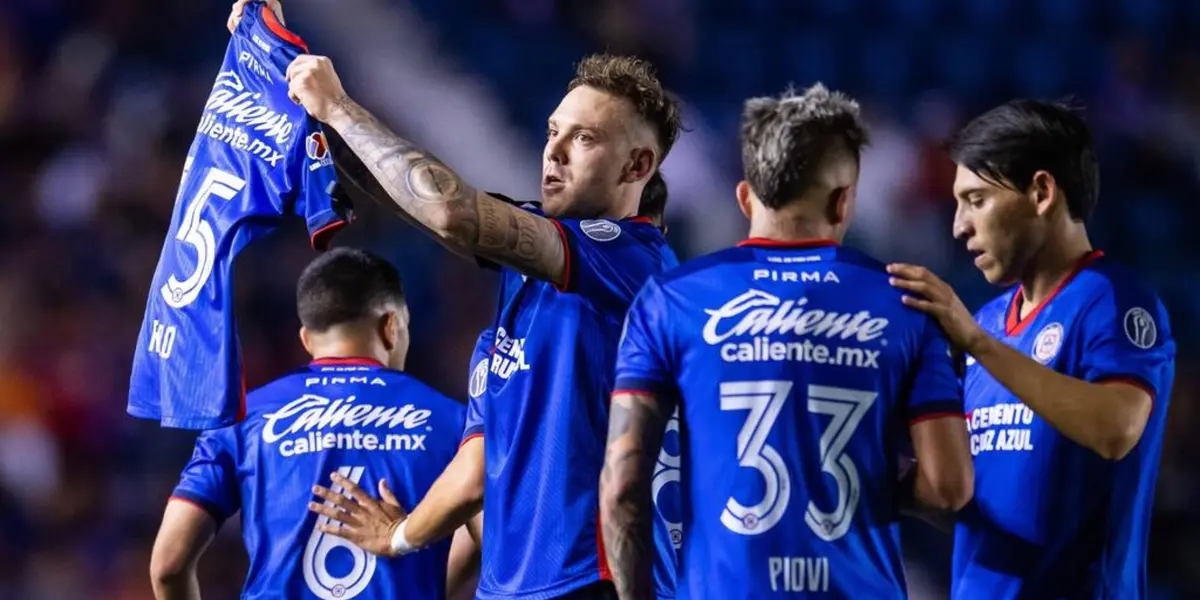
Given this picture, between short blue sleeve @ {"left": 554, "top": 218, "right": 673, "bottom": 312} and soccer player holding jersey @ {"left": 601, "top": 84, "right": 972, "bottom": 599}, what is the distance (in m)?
0.53

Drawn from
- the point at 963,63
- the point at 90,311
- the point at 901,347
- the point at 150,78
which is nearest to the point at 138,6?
the point at 150,78

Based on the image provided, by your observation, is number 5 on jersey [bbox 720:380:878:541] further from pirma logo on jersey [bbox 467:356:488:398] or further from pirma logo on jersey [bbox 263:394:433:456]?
pirma logo on jersey [bbox 263:394:433:456]

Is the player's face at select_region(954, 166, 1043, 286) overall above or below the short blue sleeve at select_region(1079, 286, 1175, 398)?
above

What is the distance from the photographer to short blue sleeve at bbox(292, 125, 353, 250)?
14.7 ft

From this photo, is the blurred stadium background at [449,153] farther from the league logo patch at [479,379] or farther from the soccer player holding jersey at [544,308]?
the soccer player holding jersey at [544,308]

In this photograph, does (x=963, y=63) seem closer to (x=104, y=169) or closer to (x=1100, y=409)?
(x=104, y=169)

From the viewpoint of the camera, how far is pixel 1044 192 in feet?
14.8

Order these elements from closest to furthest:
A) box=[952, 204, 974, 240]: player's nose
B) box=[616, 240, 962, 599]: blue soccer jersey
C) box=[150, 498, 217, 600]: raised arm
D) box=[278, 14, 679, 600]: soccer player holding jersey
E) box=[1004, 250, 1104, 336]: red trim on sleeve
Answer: box=[616, 240, 962, 599]: blue soccer jersey → box=[278, 14, 679, 600]: soccer player holding jersey → box=[1004, 250, 1104, 336]: red trim on sleeve → box=[952, 204, 974, 240]: player's nose → box=[150, 498, 217, 600]: raised arm

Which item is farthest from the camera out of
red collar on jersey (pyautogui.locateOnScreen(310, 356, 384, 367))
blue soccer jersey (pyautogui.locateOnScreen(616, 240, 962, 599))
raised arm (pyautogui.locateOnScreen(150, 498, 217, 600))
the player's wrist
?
red collar on jersey (pyautogui.locateOnScreen(310, 356, 384, 367))

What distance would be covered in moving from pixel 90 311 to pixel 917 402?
23.2 ft

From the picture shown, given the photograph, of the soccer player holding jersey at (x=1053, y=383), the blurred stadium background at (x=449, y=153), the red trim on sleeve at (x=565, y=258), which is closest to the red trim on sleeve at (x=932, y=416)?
the soccer player holding jersey at (x=1053, y=383)

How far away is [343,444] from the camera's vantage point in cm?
514

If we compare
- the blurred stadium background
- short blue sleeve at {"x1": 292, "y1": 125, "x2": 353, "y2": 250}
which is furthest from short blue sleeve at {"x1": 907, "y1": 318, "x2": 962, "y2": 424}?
the blurred stadium background

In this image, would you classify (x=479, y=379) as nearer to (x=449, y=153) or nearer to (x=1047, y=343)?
(x=1047, y=343)
